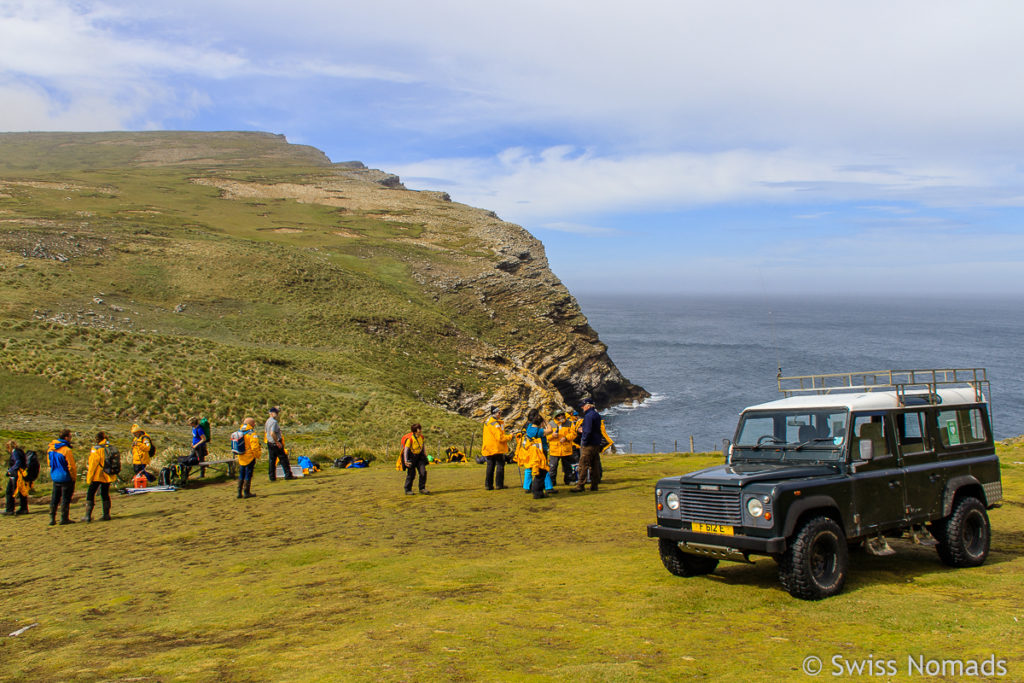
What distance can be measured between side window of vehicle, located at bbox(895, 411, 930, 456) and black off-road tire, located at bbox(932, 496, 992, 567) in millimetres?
1023

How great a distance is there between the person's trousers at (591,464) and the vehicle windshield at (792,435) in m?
6.86

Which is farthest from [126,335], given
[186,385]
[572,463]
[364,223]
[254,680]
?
[364,223]

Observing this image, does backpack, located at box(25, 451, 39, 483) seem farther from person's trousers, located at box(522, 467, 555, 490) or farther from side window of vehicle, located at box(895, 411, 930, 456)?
side window of vehicle, located at box(895, 411, 930, 456)

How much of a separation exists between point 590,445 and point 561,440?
0.85m

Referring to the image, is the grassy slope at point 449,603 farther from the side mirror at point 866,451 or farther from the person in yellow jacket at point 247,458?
the person in yellow jacket at point 247,458

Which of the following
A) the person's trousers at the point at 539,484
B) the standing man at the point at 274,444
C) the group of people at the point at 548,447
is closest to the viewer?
the person's trousers at the point at 539,484

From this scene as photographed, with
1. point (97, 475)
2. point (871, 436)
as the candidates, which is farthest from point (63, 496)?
point (871, 436)

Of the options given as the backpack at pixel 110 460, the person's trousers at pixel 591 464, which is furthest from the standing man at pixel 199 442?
the person's trousers at pixel 591 464

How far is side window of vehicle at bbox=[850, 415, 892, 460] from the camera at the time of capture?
9.12 meters

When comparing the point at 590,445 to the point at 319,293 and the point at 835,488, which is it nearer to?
the point at 835,488

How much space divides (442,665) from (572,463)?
40.9 ft

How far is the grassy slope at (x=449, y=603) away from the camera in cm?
643

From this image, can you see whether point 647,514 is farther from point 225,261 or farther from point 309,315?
point 225,261

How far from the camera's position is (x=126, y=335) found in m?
44.2
